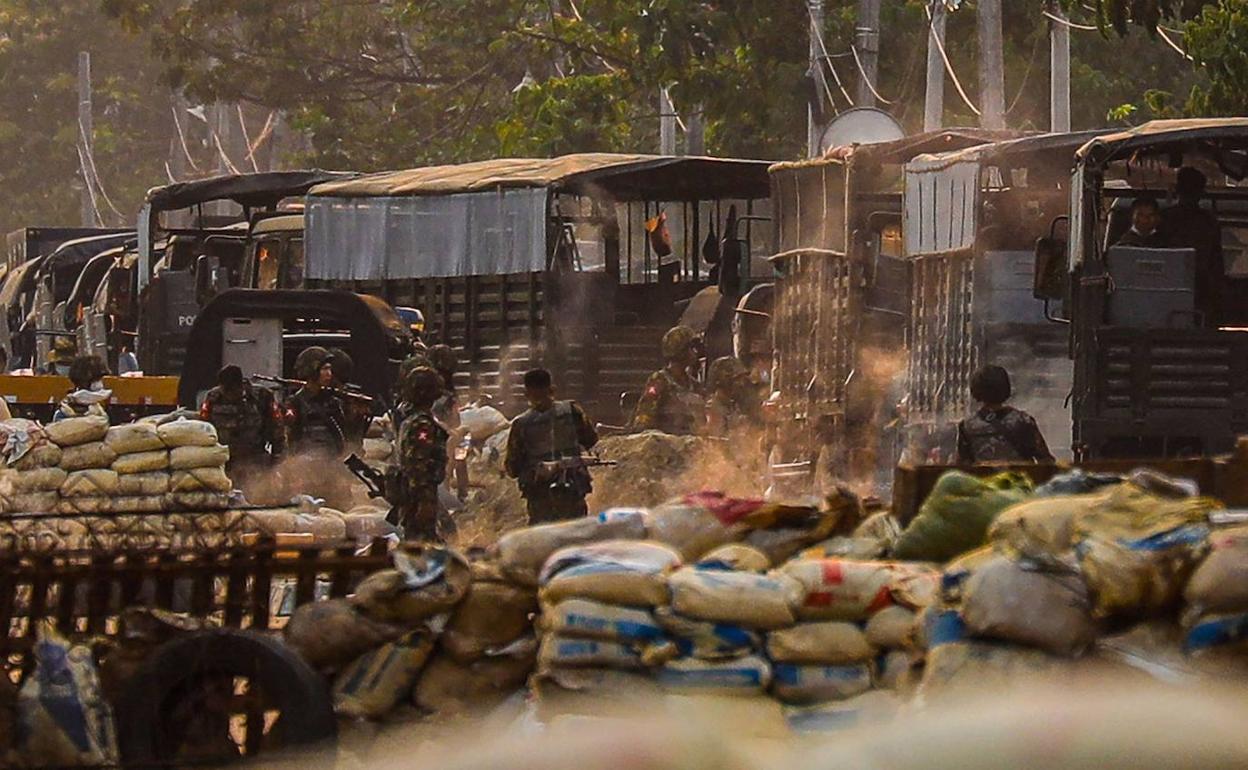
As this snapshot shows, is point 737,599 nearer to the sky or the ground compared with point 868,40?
nearer to the ground

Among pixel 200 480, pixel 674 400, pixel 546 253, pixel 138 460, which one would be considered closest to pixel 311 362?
pixel 138 460

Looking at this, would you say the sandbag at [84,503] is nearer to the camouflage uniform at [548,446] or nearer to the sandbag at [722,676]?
the camouflage uniform at [548,446]

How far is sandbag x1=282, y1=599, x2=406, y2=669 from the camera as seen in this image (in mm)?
8219

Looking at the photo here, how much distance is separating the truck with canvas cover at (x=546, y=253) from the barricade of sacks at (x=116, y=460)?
32.8 ft

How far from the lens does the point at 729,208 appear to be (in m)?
28.3

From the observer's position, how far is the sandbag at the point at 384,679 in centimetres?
818

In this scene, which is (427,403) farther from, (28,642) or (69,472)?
(28,642)

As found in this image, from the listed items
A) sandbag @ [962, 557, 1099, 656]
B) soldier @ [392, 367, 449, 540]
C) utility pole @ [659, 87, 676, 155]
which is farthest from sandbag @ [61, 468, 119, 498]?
utility pole @ [659, 87, 676, 155]

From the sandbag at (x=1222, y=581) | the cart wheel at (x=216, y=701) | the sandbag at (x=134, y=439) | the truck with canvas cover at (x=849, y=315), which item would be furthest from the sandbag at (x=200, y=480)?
the sandbag at (x=1222, y=581)

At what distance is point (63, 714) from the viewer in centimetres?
833

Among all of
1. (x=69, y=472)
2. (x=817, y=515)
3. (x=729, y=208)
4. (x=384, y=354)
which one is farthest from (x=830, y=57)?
(x=817, y=515)

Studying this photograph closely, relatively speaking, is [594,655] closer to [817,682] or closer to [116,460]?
[817,682]

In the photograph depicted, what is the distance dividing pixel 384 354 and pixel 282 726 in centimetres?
1411

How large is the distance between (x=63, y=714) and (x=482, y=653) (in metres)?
1.27
